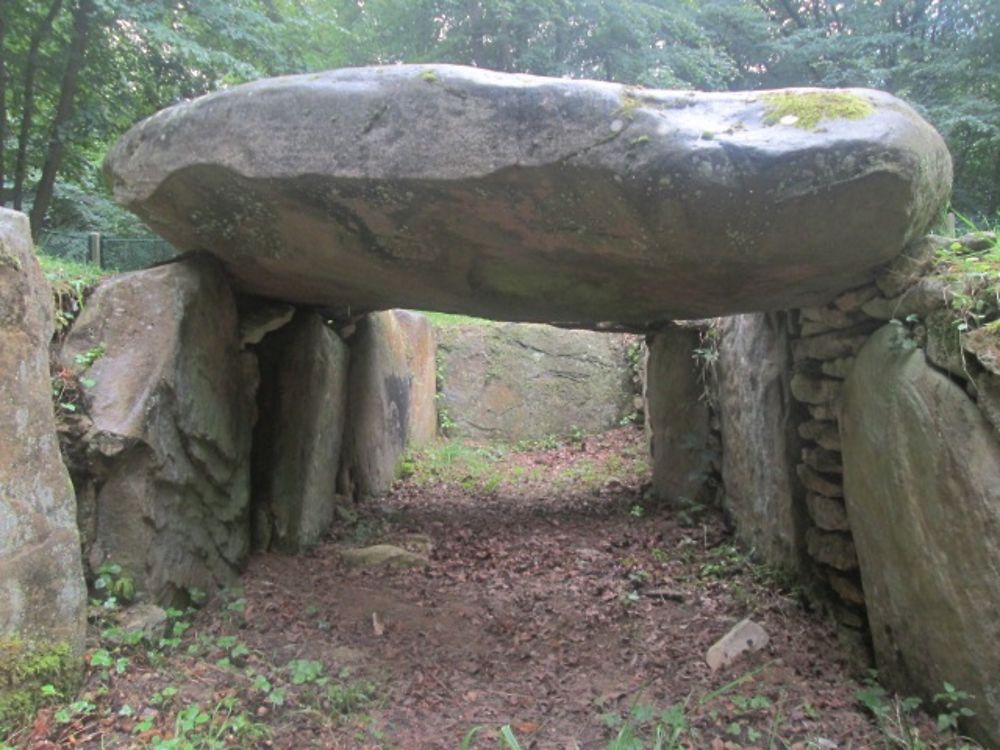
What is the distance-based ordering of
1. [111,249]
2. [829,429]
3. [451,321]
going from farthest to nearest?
[451,321] < [111,249] < [829,429]

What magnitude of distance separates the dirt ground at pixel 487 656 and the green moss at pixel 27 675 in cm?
6

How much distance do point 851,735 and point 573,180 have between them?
2224mm

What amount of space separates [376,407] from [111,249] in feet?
13.1

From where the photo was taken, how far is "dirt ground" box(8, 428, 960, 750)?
2514 mm

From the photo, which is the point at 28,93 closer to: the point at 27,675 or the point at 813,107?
the point at 27,675

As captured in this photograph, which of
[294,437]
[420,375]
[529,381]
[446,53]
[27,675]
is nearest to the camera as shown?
[27,675]

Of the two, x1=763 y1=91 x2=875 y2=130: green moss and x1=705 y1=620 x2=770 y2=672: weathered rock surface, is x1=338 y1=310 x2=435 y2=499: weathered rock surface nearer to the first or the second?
x1=705 y1=620 x2=770 y2=672: weathered rock surface

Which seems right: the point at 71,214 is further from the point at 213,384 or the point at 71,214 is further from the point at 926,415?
the point at 926,415

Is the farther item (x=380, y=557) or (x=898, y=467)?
(x=380, y=557)

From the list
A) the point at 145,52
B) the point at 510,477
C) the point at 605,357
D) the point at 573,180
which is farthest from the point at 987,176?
the point at 145,52

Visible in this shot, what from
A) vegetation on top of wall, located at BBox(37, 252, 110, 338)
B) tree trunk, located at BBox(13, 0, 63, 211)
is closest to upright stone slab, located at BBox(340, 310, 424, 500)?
vegetation on top of wall, located at BBox(37, 252, 110, 338)

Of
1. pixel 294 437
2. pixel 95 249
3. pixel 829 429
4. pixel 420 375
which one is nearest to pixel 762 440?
pixel 829 429

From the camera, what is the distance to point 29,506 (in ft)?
7.68

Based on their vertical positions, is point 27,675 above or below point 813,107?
below
